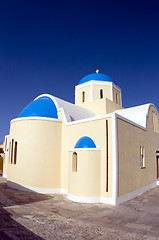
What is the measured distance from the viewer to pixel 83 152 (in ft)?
30.6

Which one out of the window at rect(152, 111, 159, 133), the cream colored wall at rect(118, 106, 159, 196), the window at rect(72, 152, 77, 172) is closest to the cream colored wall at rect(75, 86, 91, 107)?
the cream colored wall at rect(118, 106, 159, 196)

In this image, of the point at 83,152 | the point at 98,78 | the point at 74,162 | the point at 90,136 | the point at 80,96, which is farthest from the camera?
the point at 80,96

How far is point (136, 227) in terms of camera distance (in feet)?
19.5

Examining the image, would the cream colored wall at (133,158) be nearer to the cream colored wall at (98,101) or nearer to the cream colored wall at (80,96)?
the cream colored wall at (98,101)

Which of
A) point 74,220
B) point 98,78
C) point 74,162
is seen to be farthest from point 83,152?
point 98,78

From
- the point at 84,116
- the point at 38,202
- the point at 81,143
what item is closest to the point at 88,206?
the point at 38,202

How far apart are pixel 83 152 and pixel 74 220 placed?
3.47m

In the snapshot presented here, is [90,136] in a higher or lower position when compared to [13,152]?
higher

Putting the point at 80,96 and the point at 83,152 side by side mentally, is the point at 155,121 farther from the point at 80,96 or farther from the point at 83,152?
the point at 83,152

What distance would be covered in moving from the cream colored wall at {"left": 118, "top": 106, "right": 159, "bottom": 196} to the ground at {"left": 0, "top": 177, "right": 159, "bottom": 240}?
1.27m

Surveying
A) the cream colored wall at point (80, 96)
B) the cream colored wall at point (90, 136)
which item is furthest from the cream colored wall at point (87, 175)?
the cream colored wall at point (80, 96)

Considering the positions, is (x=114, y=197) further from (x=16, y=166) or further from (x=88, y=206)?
(x=16, y=166)

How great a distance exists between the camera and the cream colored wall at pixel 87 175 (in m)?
→ 9.02

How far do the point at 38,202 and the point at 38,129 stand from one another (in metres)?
4.33
